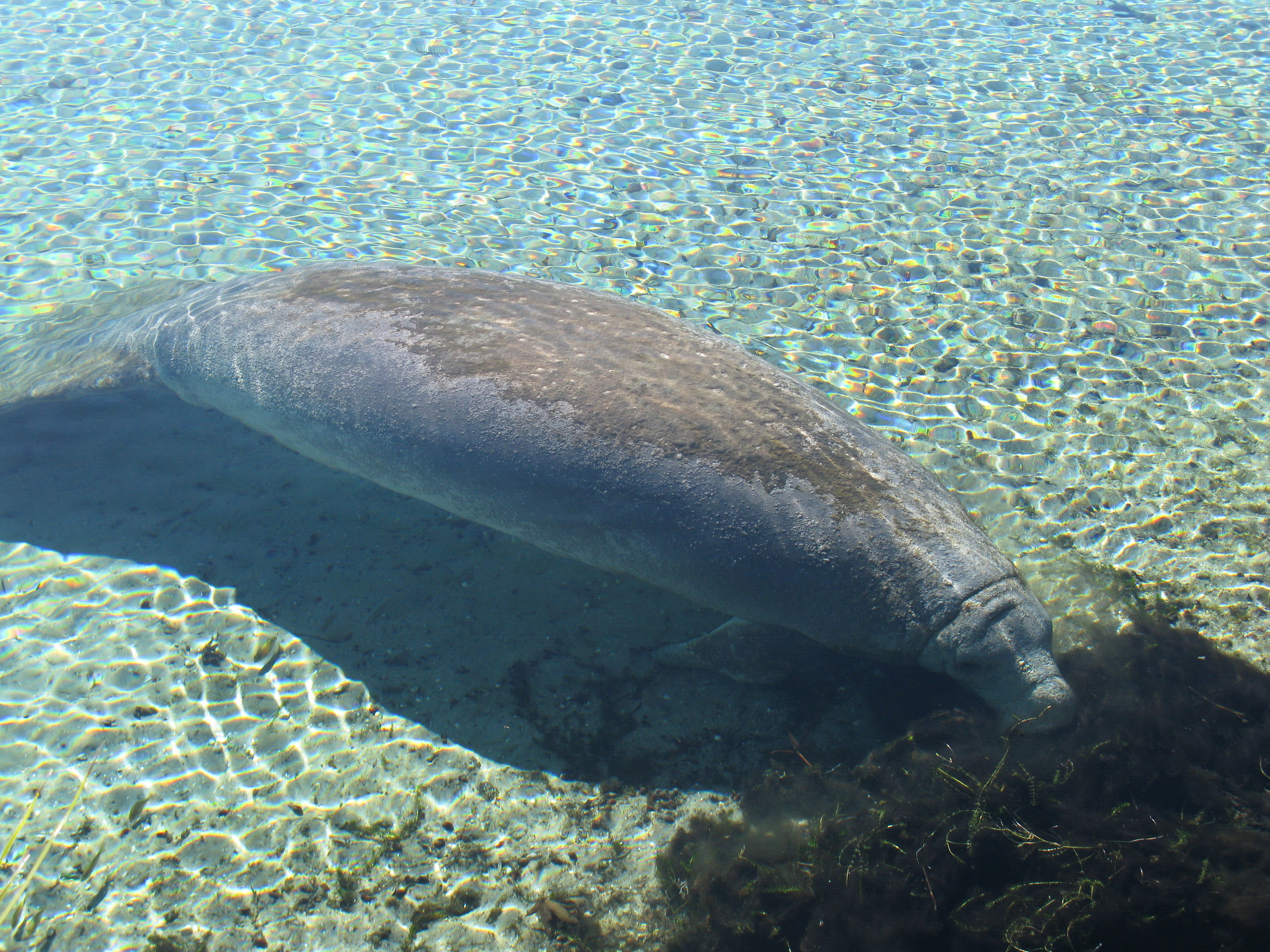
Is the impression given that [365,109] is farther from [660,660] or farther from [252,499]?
[660,660]

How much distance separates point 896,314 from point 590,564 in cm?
420

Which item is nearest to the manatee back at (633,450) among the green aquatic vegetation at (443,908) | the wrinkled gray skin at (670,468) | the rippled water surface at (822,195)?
the wrinkled gray skin at (670,468)

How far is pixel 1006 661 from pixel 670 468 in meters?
1.95

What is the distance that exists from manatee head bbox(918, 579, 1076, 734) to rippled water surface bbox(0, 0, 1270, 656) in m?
0.92

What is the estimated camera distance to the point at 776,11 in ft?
41.2

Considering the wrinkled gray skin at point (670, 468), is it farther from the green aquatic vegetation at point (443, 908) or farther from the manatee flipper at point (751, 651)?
the green aquatic vegetation at point (443, 908)

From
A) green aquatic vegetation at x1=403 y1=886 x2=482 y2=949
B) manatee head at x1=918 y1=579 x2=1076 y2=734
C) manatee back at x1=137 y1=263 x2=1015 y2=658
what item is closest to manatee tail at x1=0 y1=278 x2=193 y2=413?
manatee back at x1=137 y1=263 x2=1015 y2=658

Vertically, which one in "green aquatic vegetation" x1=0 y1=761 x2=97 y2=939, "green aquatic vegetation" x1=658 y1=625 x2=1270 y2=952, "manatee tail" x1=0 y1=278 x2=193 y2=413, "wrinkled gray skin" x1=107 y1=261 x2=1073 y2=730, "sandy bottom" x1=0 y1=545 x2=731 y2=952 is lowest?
"green aquatic vegetation" x1=0 y1=761 x2=97 y2=939

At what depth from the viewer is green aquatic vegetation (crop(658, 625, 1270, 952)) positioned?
3.32 metres

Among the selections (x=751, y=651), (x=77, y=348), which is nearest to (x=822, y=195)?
(x=751, y=651)

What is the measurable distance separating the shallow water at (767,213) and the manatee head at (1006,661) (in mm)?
737

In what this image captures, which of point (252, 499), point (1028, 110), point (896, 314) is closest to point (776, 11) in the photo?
point (1028, 110)

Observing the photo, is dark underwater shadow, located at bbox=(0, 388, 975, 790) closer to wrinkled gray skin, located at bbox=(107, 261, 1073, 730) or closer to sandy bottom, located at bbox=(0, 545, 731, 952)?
sandy bottom, located at bbox=(0, 545, 731, 952)

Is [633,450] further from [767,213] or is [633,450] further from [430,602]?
[767,213]
